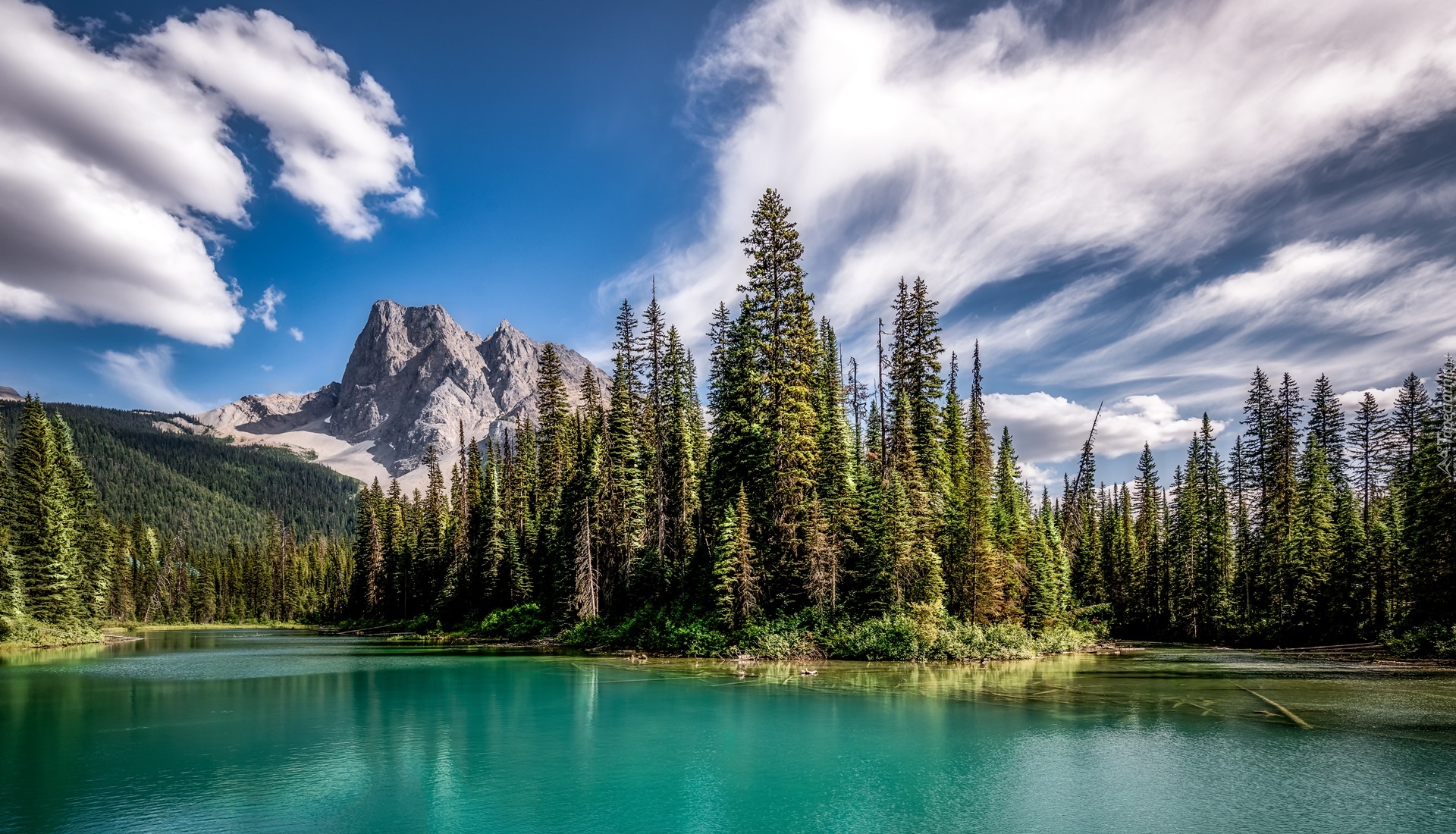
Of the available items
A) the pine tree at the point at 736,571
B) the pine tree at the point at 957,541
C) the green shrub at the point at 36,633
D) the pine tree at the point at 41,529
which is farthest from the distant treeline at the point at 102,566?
the pine tree at the point at 957,541

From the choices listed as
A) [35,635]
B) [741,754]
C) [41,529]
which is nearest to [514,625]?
[35,635]

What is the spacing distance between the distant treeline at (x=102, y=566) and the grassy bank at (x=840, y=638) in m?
44.2

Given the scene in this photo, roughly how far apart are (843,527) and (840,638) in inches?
266

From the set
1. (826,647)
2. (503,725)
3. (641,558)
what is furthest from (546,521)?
(503,725)

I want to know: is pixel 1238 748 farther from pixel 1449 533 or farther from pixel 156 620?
pixel 156 620

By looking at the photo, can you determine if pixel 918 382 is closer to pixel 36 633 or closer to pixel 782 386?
pixel 782 386

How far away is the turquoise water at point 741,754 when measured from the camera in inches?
571

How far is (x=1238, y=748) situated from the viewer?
63.9 feet

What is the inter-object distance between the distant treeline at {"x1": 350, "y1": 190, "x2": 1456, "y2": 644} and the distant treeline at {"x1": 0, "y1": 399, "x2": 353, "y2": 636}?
31.2m

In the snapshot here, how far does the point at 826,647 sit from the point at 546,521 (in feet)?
112

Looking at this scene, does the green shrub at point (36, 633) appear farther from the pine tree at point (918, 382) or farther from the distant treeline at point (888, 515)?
the pine tree at point (918, 382)

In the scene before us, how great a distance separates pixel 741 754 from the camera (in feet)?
64.4

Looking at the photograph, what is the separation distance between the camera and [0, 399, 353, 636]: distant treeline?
57.6 meters

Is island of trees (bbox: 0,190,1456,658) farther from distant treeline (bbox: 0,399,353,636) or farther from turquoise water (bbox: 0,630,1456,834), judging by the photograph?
turquoise water (bbox: 0,630,1456,834)
